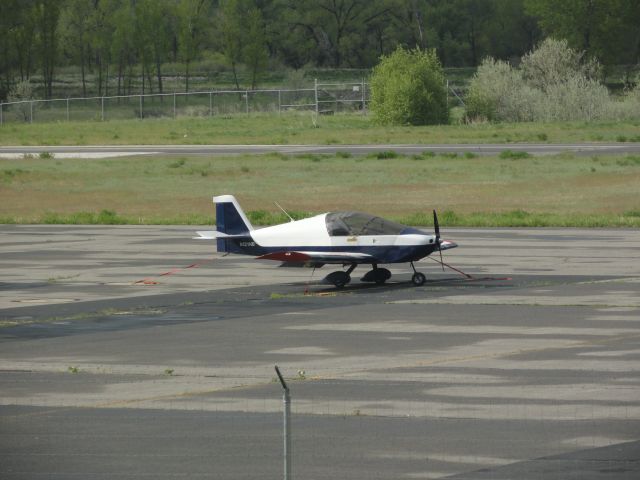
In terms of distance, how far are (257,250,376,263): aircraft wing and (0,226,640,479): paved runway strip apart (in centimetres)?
92

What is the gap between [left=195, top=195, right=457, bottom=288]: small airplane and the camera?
106 ft

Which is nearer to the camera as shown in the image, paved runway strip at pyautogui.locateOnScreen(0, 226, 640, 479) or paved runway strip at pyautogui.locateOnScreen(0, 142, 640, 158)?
paved runway strip at pyautogui.locateOnScreen(0, 226, 640, 479)

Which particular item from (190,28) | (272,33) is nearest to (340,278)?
(190,28)

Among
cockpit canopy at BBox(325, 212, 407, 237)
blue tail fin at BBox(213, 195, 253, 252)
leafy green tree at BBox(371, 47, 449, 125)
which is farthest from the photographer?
leafy green tree at BBox(371, 47, 449, 125)

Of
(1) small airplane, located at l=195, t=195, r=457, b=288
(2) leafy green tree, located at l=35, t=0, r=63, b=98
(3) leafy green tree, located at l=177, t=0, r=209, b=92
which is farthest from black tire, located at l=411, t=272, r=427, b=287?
(2) leafy green tree, located at l=35, t=0, r=63, b=98

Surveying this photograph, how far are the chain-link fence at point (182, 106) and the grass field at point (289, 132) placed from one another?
4952 mm

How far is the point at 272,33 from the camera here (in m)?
152

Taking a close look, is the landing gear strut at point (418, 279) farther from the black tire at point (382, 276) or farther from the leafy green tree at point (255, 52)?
the leafy green tree at point (255, 52)

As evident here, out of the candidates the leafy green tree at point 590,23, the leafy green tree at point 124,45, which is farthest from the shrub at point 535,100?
the leafy green tree at point 124,45

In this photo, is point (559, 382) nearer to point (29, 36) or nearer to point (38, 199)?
point (38, 199)

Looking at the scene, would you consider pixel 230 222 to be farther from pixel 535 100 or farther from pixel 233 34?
pixel 233 34

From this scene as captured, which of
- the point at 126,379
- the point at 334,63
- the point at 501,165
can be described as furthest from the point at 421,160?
the point at 334,63

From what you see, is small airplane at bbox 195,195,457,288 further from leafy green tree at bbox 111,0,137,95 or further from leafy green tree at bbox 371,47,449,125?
leafy green tree at bbox 111,0,137,95

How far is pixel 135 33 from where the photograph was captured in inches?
5113
